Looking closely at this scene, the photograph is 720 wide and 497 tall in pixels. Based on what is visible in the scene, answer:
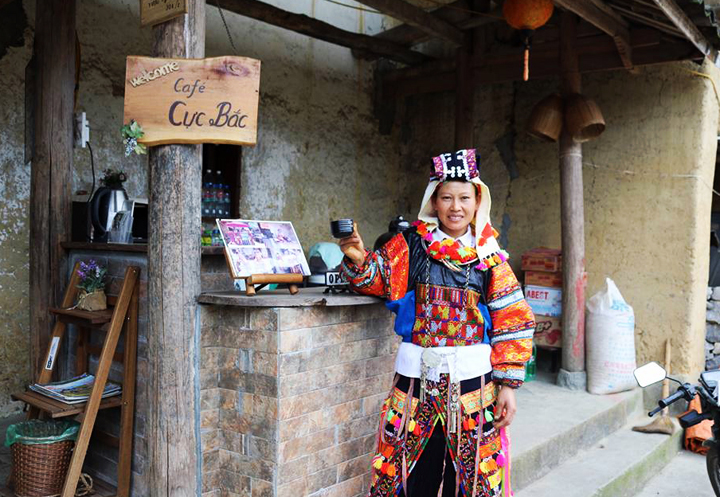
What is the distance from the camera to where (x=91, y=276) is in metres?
3.39

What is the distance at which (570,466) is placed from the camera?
425 centimetres

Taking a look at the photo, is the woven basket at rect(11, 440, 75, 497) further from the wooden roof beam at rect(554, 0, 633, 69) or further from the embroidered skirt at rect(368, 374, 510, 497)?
the wooden roof beam at rect(554, 0, 633, 69)

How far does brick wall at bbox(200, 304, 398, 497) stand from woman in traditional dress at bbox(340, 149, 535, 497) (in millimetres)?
277

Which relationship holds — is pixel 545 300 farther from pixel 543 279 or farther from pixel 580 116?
pixel 580 116

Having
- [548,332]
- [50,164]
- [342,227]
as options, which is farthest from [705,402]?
[50,164]

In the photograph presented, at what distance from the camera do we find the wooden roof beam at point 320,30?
5648 millimetres

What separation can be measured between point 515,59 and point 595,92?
2.74 feet

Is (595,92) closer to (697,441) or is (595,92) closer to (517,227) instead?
(517,227)

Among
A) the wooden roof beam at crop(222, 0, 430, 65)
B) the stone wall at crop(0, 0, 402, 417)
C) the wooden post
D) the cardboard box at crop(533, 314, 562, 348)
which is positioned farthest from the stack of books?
the cardboard box at crop(533, 314, 562, 348)

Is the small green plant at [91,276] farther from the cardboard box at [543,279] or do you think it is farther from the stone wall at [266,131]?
the cardboard box at [543,279]

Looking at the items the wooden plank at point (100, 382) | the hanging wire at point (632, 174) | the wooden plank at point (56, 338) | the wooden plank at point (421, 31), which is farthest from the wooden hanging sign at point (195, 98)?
the hanging wire at point (632, 174)

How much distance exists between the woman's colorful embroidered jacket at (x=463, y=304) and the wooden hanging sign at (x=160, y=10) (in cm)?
134

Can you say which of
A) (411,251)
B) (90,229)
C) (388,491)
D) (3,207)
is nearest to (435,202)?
(411,251)

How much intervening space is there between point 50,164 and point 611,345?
445 cm
